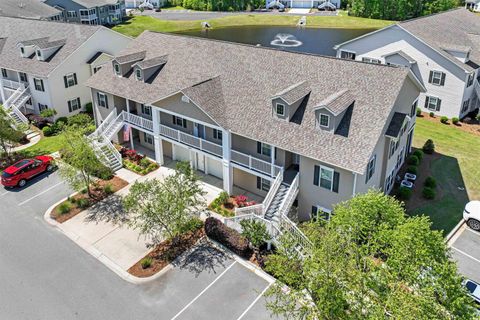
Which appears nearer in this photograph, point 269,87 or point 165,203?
point 165,203

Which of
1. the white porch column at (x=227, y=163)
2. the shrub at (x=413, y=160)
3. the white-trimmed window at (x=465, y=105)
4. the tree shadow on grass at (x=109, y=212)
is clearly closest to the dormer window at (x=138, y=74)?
the tree shadow on grass at (x=109, y=212)

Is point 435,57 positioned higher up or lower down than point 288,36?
higher up

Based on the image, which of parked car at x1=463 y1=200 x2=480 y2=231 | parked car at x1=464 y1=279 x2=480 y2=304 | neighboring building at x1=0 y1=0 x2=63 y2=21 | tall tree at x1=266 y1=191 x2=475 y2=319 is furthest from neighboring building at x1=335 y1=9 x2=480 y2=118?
neighboring building at x1=0 y1=0 x2=63 y2=21

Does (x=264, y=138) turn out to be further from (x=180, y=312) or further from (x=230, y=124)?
(x=180, y=312)

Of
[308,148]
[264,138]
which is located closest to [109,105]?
[264,138]

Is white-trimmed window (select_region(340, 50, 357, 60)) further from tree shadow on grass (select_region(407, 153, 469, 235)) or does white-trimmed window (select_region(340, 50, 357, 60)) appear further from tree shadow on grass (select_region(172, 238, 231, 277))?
tree shadow on grass (select_region(172, 238, 231, 277))

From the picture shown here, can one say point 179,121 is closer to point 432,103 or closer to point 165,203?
point 165,203

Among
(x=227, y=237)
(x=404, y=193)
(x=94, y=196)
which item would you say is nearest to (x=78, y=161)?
(x=94, y=196)
